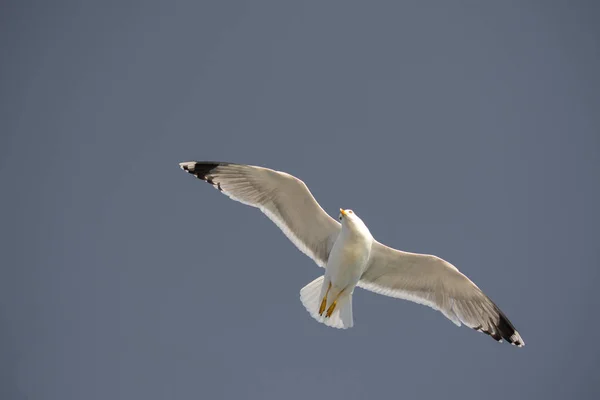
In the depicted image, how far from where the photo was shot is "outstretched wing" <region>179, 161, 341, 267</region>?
6.28 metres

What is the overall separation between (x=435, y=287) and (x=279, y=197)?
5.92 feet

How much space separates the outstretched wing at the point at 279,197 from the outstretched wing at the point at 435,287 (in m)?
0.55

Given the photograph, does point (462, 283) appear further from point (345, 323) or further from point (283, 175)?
point (283, 175)

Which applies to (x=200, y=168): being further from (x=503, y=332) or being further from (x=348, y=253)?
(x=503, y=332)

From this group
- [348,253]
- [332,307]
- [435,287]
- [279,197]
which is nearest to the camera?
[348,253]

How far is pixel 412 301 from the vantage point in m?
6.64

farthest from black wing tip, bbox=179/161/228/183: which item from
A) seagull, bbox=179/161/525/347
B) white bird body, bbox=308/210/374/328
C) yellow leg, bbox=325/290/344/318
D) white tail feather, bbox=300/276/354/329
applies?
yellow leg, bbox=325/290/344/318

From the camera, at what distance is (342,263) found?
6078mm

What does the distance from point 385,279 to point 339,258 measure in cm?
81

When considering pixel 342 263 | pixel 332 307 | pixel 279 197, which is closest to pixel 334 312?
pixel 332 307

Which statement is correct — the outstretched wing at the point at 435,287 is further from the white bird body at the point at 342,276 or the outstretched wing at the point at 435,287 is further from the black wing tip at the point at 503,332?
the white bird body at the point at 342,276

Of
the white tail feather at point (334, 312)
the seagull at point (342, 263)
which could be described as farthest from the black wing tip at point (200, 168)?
the white tail feather at point (334, 312)

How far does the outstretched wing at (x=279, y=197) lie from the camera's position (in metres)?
6.28

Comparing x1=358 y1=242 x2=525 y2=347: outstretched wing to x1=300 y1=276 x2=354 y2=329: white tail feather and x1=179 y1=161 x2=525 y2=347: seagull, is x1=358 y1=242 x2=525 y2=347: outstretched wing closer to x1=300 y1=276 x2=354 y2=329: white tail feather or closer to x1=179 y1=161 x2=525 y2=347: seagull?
x1=179 y1=161 x2=525 y2=347: seagull
